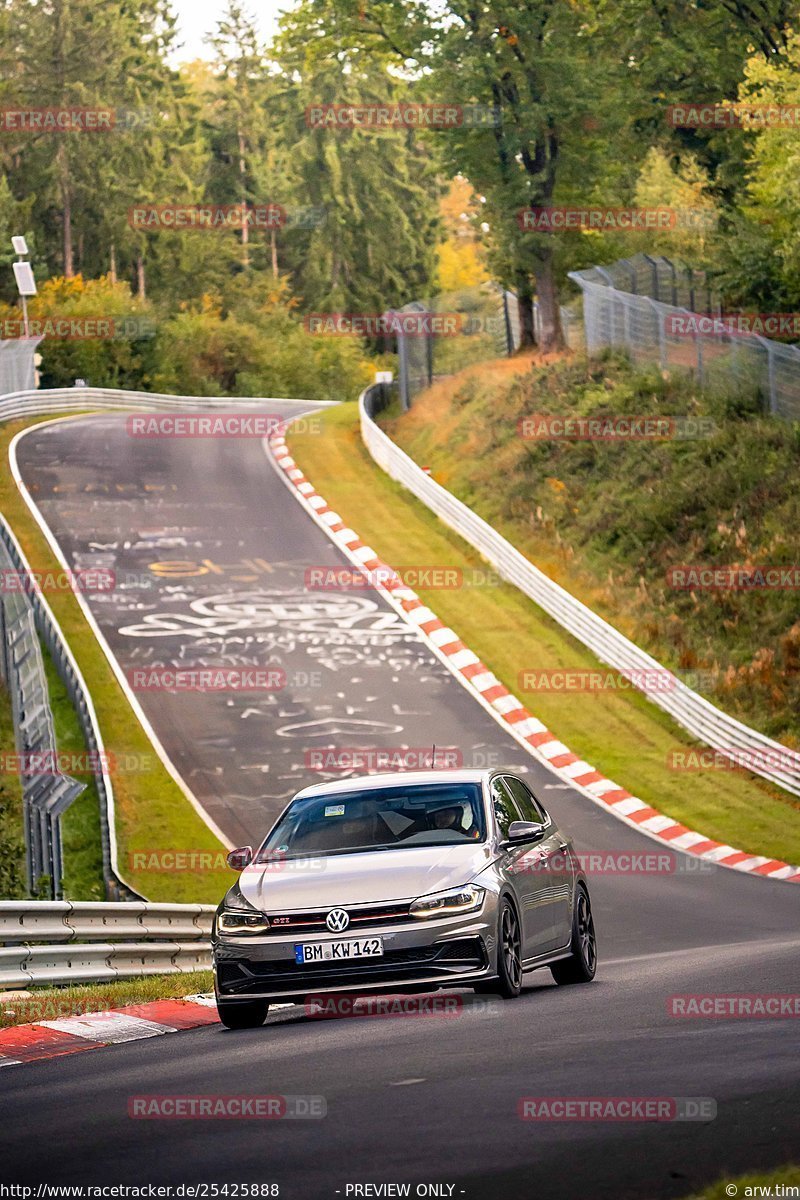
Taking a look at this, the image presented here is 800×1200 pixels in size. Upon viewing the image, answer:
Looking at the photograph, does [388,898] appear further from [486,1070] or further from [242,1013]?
[486,1070]

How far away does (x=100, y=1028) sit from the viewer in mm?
11242

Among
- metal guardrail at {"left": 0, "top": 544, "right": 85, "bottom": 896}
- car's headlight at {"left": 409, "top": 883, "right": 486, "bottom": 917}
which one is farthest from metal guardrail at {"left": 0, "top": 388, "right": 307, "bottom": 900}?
car's headlight at {"left": 409, "top": 883, "right": 486, "bottom": 917}

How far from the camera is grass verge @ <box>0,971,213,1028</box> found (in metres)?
11.5

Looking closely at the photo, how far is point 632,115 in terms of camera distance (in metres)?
50.5

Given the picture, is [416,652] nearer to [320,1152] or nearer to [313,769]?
[313,769]

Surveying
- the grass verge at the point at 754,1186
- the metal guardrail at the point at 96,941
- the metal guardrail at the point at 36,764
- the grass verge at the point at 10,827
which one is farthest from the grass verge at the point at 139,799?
the grass verge at the point at 754,1186

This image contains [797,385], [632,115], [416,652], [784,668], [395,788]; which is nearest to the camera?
[395,788]

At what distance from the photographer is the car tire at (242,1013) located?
11039mm

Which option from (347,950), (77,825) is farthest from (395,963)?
(77,825)

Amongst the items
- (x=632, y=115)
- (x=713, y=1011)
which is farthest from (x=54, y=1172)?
(x=632, y=115)

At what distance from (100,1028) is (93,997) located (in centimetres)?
113

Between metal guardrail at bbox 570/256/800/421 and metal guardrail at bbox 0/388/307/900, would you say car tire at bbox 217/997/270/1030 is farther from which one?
metal guardrail at bbox 570/256/800/421

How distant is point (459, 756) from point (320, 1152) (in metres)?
20.0

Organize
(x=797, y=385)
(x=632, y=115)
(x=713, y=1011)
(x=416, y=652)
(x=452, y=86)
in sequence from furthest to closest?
(x=632, y=115) < (x=452, y=86) < (x=797, y=385) < (x=416, y=652) < (x=713, y=1011)
